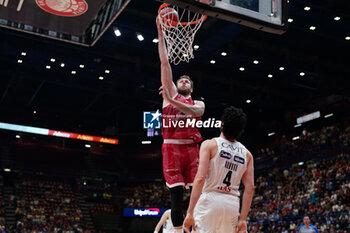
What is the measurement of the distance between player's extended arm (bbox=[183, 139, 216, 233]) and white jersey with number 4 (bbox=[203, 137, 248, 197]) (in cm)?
9

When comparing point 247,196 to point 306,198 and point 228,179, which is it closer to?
point 228,179

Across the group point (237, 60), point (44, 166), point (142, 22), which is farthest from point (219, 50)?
point (44, 166)

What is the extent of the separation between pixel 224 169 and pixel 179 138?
1.48 meters

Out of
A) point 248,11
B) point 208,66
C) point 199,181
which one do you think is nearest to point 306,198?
point 208,66

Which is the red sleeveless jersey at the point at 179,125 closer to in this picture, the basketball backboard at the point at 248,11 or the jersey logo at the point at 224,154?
the jersey logo at the point at 224,154

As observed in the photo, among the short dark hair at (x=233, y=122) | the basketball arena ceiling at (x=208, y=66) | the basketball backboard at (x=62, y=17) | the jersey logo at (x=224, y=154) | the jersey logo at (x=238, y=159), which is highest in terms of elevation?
the basketball arena ceiling at (x=208, y=66)

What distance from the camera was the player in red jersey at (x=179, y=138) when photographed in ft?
17.4

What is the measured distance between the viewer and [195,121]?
18.6ft

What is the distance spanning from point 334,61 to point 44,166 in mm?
21906

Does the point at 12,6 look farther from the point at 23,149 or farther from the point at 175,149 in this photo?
the point at 23,149

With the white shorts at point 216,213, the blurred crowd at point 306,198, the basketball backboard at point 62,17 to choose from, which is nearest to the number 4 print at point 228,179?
the white shorts at point 216,213

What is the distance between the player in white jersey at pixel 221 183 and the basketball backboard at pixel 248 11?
2.82 m

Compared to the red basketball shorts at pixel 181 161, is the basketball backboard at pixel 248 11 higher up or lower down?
higher up

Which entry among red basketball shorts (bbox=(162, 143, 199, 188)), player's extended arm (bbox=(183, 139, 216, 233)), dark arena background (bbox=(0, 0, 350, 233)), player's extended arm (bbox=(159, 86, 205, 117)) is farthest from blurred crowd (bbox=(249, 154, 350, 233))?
player's extended arm (bbox=(183, 139, 216, 233))
